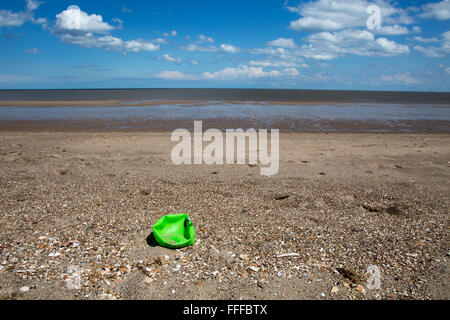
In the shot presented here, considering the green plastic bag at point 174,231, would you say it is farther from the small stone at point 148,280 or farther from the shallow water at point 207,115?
the shallow water at point 207,115

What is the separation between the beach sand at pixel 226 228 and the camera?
387cm

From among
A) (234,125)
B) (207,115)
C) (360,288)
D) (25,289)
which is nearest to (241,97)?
(207,115)

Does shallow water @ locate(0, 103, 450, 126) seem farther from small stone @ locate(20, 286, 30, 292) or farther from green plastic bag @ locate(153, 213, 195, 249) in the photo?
small stone @ locate(20, 286, 30, 292)

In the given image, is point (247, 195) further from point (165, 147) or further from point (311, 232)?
point (165, 147)

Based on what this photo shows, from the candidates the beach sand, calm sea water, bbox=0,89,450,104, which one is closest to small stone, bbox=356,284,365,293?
the beach sand

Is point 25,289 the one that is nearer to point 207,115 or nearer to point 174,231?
point 174,231

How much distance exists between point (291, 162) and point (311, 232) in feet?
16.8

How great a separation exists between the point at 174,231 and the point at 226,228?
950 mm

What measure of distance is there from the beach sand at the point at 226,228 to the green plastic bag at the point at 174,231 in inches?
6.1

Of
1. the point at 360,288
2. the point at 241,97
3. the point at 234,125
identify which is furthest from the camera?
the point at 241,97

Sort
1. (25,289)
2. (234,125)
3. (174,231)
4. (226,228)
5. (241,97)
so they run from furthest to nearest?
(241,97) < (234,125) < (226,228) < (174,231) < (25,289)

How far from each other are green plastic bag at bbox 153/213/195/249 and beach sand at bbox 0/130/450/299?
0.51ft

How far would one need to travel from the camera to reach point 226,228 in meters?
5.39

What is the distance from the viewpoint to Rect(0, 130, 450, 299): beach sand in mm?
3871
